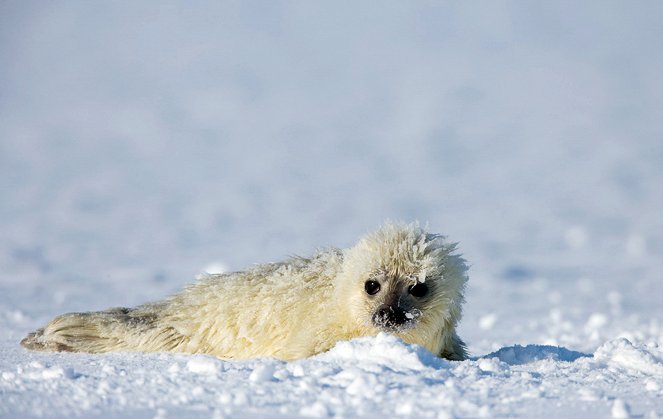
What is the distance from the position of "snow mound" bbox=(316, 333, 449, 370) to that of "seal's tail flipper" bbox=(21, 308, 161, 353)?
1520 millimetres

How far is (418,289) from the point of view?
15.4 feet

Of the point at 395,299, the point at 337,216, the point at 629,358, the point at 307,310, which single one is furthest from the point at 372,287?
the point at 337,216

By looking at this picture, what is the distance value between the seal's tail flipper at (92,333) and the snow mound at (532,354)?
197 cm

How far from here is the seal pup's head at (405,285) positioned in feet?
14.9

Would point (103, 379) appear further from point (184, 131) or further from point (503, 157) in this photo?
point (184, 131)

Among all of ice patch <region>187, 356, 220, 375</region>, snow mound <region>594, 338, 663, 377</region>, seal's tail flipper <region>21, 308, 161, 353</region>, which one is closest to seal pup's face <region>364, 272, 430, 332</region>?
snow mound <region>594, 338, 663, 377</region>

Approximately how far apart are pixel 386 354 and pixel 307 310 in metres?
1.08

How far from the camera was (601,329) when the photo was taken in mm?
7617

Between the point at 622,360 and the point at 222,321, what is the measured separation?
2.07 meters

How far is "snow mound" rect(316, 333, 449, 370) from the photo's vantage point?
3637 mm

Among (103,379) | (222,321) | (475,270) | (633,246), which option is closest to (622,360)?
(222,321)

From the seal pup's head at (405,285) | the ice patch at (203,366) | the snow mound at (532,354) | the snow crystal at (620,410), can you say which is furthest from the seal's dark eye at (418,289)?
the snow crystal at (620,410)

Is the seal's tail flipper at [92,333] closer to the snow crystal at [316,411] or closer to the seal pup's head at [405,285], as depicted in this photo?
the seal pup's head at [405,285]

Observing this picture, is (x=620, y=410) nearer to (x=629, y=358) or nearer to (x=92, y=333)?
(x=629, y=358)
